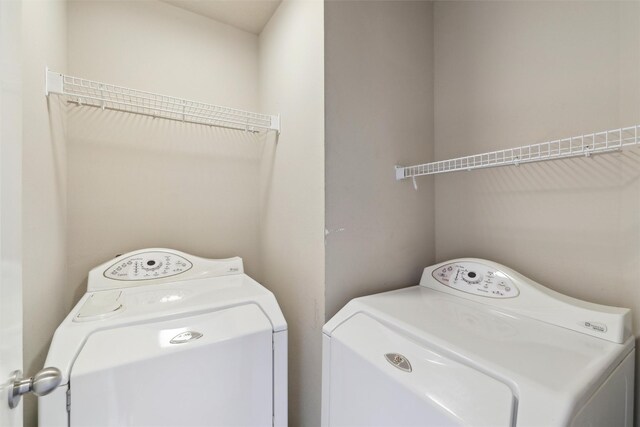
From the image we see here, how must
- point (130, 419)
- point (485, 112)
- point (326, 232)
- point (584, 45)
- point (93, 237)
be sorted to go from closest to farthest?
point (130, 419)
point (584, 45)
point (326, 232)
point (485, 112)
point (93, 237)

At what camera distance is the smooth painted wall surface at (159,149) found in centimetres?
139

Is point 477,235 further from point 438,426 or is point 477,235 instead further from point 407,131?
point 438,426

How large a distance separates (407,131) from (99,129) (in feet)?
5.49

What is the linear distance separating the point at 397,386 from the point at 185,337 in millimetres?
709

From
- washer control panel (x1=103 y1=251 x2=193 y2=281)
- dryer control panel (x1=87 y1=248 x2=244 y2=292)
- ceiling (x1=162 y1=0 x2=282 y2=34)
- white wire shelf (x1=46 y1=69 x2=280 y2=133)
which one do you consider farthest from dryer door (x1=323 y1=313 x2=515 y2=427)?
ceiling (x1=162 y1=0 x2=282 y2=34)

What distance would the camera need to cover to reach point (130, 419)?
787 millimetres

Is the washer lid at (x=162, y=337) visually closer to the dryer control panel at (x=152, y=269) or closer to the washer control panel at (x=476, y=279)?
the dryer control panel at (x=152, y=269)

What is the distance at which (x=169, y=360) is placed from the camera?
0.84 m

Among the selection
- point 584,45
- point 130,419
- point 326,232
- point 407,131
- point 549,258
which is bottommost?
point 130,419

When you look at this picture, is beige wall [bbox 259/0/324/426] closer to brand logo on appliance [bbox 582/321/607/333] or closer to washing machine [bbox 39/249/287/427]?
washing machine [bbox 39/249/287/427]

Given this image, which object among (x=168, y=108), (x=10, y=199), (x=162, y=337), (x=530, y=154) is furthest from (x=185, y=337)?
(x=530, y=154)

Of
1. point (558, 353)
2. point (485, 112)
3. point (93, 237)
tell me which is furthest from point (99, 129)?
point (558, 353)

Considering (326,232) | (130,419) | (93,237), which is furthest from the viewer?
(93,237)

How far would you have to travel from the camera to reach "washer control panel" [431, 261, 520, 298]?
1.05m
